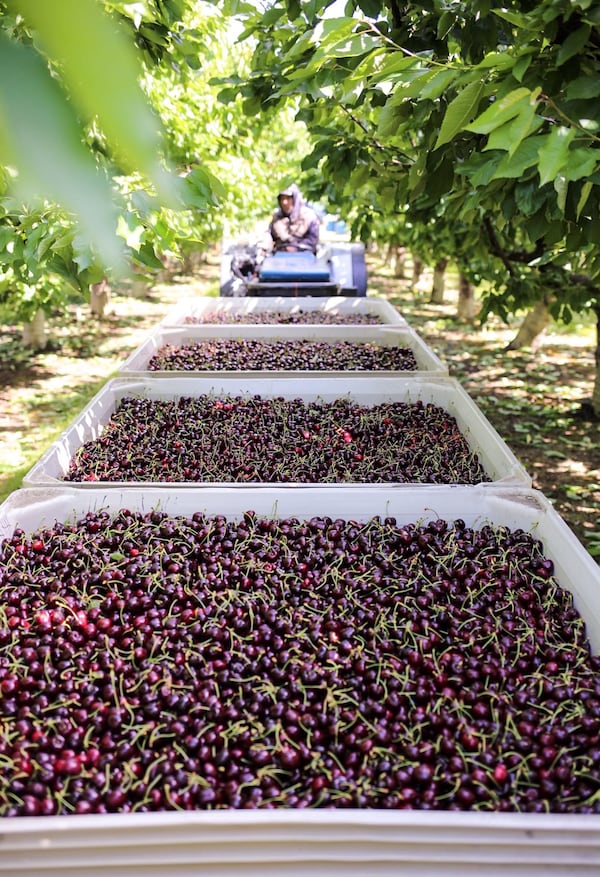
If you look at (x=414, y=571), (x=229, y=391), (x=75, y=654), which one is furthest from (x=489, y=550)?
(x=229, y=391)

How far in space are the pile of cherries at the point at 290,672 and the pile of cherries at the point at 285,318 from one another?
11.3ft

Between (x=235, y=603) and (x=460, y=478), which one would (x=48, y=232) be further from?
(x=460, y=478)

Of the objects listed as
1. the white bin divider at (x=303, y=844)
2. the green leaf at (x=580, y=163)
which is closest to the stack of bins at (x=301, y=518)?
the white bin divider at (x=303, y=844)

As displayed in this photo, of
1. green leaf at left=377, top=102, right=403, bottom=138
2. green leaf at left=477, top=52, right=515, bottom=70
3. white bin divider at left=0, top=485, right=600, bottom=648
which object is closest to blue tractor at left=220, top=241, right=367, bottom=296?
white bin divider at left=0, top=485, right=600, bottom=648

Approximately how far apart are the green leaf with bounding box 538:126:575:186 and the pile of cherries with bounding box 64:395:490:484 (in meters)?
1.51

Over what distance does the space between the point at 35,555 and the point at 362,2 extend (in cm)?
187

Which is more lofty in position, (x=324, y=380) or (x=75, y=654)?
(x=324, y=380)

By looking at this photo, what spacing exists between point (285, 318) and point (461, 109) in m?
4.21

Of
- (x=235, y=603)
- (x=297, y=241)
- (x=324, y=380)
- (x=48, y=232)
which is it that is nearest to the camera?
(x=235, y=603)

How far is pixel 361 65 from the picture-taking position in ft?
6.31

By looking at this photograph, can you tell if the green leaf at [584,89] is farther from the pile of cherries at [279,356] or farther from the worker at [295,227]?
the worker at [295,227]

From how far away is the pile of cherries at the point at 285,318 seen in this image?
5.52 meters

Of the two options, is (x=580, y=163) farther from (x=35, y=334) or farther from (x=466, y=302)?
(x=466, y=302)

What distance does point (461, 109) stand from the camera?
5.04ft
